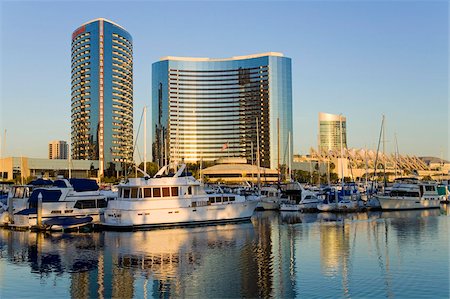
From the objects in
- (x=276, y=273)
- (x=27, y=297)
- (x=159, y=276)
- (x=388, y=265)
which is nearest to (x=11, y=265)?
(x=27, y=297)

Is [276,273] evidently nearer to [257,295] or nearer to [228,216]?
[257,295]

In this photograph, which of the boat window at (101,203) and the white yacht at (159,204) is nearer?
the white yacht at (159,204)

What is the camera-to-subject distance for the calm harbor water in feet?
84.5

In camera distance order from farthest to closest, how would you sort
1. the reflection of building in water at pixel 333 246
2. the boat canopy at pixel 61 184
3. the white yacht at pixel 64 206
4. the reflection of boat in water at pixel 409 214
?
1. the reflection of boat in water at pixel 409 214
2. the boat canopy at pixel 61 184
3. the white yacht at pixel 64 206
4. the reflection of building in water at pixel 333 246

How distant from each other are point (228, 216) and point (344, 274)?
A: 27.0m

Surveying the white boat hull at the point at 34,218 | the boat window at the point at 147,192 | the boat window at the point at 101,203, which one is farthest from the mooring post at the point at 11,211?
the boat window at the point at 147,192

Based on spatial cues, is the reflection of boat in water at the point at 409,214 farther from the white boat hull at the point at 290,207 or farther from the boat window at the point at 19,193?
the boat window at the point at 19,193

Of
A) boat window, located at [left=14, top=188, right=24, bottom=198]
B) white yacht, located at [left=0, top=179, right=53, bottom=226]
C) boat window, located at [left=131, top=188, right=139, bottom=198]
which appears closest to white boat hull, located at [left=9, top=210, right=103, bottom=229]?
white yacht, located at [left=0, top=179, right=53, bottom=226]

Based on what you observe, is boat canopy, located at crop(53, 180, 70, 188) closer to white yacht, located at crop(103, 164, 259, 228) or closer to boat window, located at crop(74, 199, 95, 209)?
boat window, located at crop(74, 199, 95, 209)

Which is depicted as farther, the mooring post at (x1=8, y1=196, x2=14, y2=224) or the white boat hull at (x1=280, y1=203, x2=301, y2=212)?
the white boat hull at (x1=280, y1=203, x2=301, y2=212)

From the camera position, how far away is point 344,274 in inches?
1151

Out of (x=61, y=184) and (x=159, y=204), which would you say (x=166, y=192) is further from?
(x=61, y=184)

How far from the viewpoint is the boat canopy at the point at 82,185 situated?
5352 cm

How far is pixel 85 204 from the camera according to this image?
5338cm
